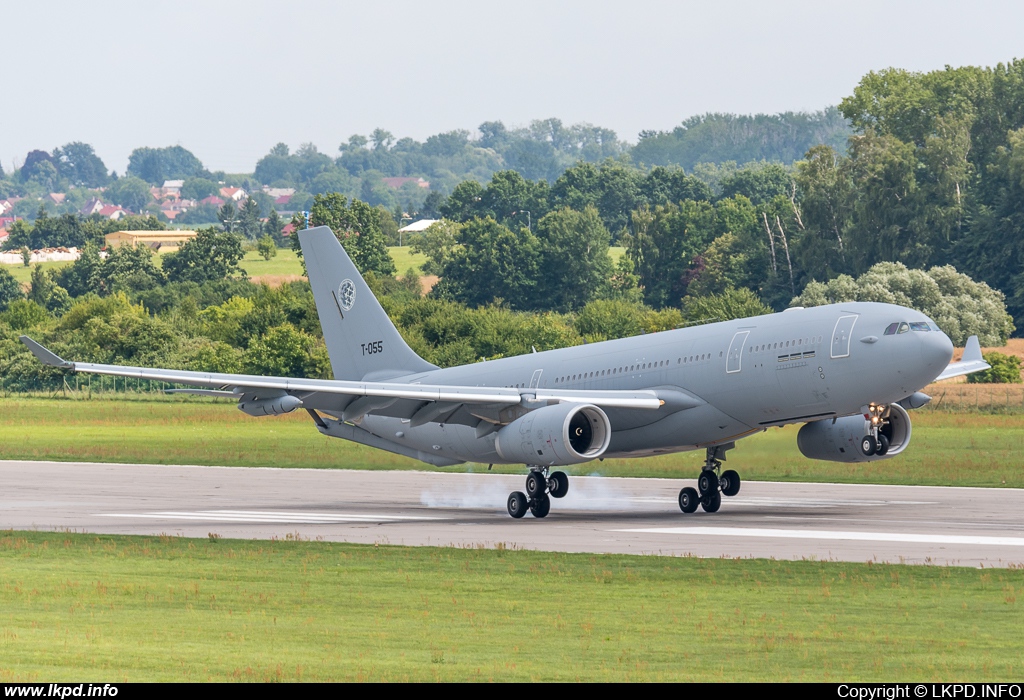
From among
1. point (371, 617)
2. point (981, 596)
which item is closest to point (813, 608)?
point (981, 596)

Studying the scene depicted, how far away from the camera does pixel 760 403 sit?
34.5 meters

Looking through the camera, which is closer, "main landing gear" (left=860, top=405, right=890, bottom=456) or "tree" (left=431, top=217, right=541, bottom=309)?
"main landing gear" (left=860, top=405, right=890, bottom=456)

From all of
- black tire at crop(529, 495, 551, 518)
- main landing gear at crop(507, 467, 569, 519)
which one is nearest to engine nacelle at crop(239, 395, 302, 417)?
main landing gear at crop(507, 467, 569, 519)

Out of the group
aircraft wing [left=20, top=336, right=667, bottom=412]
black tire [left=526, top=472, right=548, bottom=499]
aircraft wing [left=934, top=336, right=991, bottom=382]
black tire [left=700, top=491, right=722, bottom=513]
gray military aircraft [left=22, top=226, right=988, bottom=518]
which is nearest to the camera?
gray military aircraft [left=22, top=226, right=988, bottom=518]

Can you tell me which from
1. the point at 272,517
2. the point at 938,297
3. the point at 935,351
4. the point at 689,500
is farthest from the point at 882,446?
the point at 938,297

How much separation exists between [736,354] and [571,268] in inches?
4921

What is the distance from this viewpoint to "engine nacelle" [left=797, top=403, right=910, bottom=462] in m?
36.0

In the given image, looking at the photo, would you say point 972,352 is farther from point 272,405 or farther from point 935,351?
point 272,405

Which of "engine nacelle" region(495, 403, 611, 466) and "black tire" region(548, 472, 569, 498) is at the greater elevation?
"engine nacelle" region(495, 403, 611, 466)

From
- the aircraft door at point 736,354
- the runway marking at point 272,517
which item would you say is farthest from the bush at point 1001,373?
the runway marking at point 272,517

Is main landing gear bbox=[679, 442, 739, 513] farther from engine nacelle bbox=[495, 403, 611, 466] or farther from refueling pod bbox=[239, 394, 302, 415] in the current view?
refueling pod bbox=[239, 394, 302, 415]

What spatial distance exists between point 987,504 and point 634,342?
400 inches

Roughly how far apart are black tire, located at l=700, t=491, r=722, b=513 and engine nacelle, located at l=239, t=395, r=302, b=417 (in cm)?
1074

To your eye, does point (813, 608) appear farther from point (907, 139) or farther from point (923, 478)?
point (907, 139)
